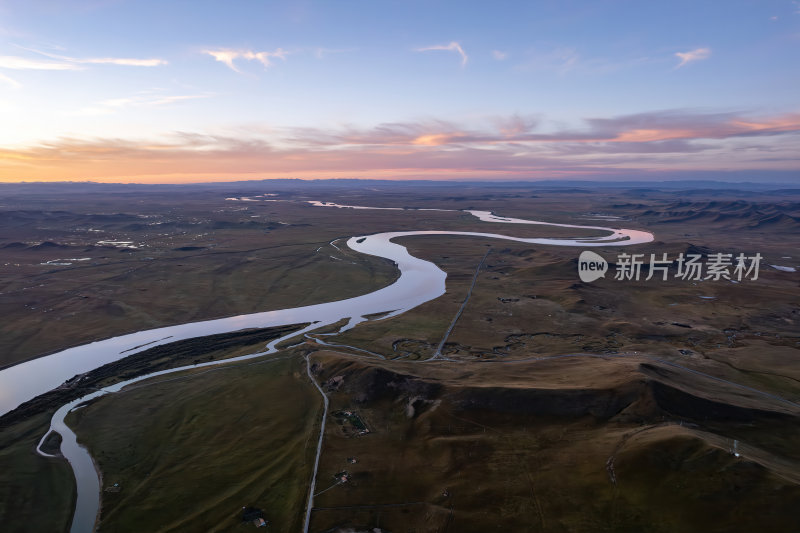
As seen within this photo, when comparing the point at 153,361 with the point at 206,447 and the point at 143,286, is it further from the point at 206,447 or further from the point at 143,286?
the point at 143,286

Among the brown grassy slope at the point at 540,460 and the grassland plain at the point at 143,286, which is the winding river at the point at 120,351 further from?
the brown grassy slope at the point at 540,460

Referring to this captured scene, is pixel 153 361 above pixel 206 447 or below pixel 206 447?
above

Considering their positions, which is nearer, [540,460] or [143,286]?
[540,460]

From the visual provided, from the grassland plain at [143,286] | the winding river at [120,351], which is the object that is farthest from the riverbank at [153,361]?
the grassland plain at [143,286]

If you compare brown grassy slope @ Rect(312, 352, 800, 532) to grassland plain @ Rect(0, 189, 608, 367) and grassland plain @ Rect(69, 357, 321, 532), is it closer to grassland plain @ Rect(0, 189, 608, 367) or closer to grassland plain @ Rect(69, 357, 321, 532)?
grassland plain @ Rect(69, 357, 321, 532)

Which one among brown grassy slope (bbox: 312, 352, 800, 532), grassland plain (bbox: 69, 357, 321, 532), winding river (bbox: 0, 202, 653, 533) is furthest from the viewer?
winding river (bbox: 0, 202, 653, 533)

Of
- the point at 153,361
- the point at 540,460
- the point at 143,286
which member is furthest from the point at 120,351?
the point at 540,460

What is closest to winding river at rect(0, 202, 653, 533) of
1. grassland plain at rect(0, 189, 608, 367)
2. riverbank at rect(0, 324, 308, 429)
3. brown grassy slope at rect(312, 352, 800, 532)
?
riverbank at rect(0, 324, 308, 429)

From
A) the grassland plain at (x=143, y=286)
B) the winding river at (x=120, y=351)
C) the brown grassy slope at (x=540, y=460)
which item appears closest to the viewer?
the brown grassy slope at (x=540, y=460)

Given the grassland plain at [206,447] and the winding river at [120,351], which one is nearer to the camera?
the grassland plain at [206,447]

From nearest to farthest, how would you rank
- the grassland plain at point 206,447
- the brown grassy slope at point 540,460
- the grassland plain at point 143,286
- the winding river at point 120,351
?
the brown grassy slope at point 540,460 < the grassland plain at point 206,447 < the winding river at point 120,351 < the grassland plain at point 143,286

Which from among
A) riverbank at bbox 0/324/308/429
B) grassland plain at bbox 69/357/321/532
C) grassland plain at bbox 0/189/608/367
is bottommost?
grassland plain at bbox 69/357/321/532
